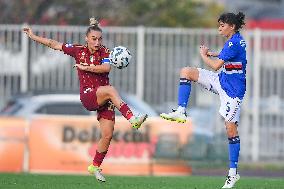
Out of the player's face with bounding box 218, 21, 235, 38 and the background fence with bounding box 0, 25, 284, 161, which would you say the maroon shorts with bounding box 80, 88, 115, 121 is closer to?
the player's face with bounding box 218, 21, 235, 38

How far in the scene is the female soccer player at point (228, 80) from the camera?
16.8 m

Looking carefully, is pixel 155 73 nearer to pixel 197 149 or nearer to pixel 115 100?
pixel 197 149

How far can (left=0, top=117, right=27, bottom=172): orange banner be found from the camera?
25609mm

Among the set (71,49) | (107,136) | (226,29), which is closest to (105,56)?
(71,49)

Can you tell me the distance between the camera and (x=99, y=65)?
1711 cm

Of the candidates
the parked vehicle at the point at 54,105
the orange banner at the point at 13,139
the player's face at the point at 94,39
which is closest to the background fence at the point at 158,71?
the parked vehicle at the point at 54,105

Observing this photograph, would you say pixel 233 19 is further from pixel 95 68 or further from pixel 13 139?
pixel 13 139

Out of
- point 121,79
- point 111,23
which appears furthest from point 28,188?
point 111,23

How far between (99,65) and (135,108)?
955 centimetres

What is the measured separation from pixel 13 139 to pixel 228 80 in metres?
9.68

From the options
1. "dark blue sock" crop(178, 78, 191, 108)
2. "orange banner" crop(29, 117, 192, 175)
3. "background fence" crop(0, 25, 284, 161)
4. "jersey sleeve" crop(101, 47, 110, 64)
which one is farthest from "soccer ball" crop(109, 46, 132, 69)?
"background fence" crop(0, 25, 284, 161)

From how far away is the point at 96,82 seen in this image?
1728 centimetres

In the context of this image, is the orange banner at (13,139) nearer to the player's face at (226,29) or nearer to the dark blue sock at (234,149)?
the dark blue sock at (234,149)

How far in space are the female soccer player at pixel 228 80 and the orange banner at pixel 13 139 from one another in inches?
364
